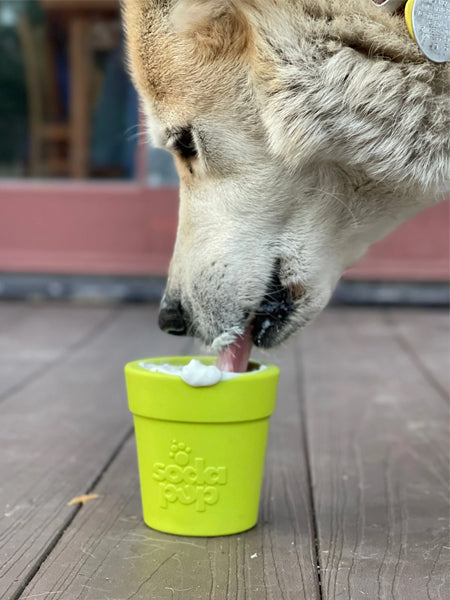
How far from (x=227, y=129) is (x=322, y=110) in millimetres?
195

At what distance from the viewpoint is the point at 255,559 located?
1399 mm

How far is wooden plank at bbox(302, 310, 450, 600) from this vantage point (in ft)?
4.45

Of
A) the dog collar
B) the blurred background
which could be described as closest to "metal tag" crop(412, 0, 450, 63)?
the dog collar

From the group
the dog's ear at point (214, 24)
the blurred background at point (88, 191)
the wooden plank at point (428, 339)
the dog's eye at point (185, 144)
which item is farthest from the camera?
the blurred background at point (88, 191)

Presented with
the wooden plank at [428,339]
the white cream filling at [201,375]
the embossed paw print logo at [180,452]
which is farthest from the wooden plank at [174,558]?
the wooden plank at [428,339]

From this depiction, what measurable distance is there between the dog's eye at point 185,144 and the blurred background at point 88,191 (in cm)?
280

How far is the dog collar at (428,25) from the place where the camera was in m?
1.45

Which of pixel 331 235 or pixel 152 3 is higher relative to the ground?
pixel 152 3

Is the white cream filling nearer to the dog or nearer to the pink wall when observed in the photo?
the dog

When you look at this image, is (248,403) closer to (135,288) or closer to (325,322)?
(325,322)

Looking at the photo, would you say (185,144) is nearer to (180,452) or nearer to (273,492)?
(180,452)

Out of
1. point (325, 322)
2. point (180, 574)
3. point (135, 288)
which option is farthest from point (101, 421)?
point (135, 288)

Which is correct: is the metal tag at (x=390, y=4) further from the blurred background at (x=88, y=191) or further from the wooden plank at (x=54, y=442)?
the blurred background at (x=88, y=191)

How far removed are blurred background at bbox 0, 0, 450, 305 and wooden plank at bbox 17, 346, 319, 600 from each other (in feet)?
9.62
